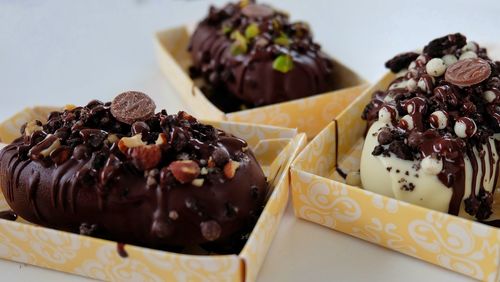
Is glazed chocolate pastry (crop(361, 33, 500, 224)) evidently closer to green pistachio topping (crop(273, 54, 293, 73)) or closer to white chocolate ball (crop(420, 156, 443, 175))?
white chocolate ball (crop(420, 156, 443, 175))

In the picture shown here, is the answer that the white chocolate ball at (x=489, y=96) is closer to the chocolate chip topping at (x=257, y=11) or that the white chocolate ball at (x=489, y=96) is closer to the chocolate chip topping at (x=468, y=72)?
the chocolate chip topping at (x=468, y=72)

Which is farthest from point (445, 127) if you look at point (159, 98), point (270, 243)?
point (159, 98)

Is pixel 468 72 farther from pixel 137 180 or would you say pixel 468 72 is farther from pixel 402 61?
pixel 137 180

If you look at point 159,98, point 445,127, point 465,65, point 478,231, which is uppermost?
point 465,65

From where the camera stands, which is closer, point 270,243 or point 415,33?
point 270,243

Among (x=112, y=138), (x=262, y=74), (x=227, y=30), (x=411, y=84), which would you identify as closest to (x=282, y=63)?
(x=262, y=74)

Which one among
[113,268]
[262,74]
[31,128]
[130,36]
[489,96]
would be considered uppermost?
[489,96]

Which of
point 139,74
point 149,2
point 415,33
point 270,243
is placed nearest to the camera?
point 270,243

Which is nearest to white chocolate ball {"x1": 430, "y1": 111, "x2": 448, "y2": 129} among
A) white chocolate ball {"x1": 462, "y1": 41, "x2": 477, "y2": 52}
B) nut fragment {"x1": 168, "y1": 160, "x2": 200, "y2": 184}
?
white chocolate ball {"x1": 462, "y1": 41, "x2": 477, "y2": 52}

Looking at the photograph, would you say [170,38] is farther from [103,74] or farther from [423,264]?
[423,264]
